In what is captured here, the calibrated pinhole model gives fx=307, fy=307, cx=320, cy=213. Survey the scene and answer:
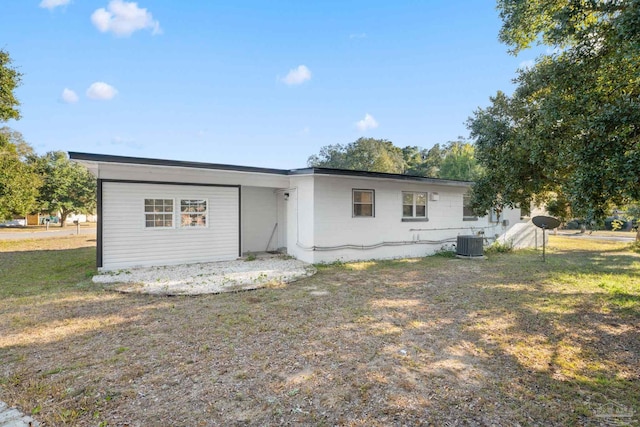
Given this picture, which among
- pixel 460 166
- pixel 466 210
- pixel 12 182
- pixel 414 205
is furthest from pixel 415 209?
pixel 460 166

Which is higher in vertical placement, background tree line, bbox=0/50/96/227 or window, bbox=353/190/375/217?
background tree line, bbox=0/50/96/227

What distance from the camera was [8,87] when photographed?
42.3 ft

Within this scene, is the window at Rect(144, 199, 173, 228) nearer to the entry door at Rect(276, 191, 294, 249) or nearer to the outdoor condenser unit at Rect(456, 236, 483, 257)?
the entry door at Rect(276, 191, 294, 249)

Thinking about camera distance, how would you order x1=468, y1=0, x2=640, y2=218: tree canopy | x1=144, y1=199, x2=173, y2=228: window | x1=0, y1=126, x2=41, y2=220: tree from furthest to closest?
x1=0, y1=126, x2=41, y2=220: tree
x1=144, y1=199, x2=173, y2=228: window
x1=468, y1=0, x2=640, y2=218: tree canopy

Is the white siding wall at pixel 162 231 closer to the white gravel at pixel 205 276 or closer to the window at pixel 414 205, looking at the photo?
the white gravel at pixel 205 276

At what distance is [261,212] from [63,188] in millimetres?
25401

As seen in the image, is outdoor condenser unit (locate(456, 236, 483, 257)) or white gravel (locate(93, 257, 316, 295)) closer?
white gravel (locate(93, 257, 316, 295))

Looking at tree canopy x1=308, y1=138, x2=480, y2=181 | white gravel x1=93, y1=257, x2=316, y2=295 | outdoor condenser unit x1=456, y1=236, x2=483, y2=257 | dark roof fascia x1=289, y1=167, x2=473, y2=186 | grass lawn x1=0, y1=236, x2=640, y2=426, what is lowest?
grass lawn x1=0, y1=236, x2=640, y2=426

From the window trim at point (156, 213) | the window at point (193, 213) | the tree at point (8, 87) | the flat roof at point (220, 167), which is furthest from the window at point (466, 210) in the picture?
the tree at point (8, 87)

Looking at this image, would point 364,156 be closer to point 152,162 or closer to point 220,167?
point 220,167

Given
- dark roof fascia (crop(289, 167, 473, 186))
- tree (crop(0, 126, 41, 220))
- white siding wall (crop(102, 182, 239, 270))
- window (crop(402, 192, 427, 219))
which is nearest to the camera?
white siding wall (crop(102, 182, 239, 270))

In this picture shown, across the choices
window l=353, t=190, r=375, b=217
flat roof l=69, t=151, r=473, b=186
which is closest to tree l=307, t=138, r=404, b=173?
window l=353, t=190, r=375, b=217

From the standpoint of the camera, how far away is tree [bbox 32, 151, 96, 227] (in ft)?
87.0

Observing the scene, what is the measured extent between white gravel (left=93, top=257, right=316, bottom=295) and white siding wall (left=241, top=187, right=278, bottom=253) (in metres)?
2.01
